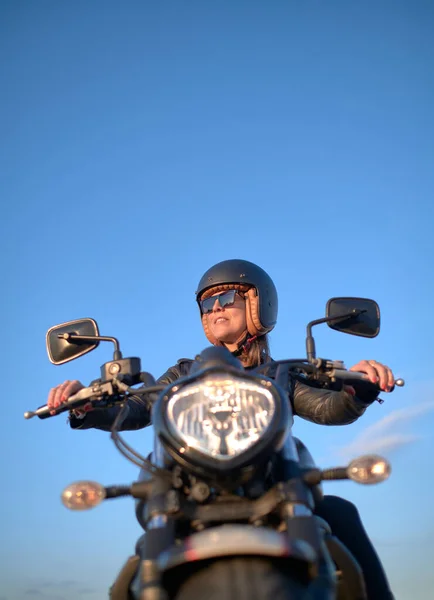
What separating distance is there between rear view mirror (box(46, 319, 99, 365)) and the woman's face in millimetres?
1757

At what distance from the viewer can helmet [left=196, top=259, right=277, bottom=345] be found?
4887 millimetres

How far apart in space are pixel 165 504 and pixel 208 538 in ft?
0.77

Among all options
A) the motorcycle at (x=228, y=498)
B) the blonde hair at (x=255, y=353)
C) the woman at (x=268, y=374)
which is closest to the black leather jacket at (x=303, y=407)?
the woman at (x=268, y=374)

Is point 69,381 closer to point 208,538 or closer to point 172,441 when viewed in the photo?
point 172,441

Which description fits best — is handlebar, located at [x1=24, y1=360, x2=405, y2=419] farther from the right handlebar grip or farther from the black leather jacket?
the black leather jacket

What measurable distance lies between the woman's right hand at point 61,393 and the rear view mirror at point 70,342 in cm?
19

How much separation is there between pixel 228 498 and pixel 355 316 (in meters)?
1.45

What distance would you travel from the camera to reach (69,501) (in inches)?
88.0

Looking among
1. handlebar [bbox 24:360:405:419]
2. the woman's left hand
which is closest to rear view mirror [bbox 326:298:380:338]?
the woman's left hand

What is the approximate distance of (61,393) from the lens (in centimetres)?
311

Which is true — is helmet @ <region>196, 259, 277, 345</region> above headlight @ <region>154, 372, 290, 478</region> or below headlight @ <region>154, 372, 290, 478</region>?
above

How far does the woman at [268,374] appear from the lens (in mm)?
3113

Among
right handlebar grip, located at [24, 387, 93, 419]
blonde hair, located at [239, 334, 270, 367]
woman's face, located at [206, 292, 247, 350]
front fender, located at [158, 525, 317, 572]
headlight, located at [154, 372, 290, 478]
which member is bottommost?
front fender, located at [158, 525, 317, 572]

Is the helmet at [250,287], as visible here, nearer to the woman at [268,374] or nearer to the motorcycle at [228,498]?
the woman at [268,374]
